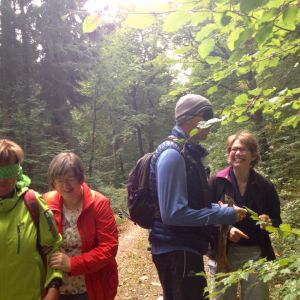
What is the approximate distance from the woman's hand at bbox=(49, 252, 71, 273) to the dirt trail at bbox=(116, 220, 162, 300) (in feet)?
12.3

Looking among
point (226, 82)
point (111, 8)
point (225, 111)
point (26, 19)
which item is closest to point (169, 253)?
point (225, 111)

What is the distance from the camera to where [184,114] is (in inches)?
97.7

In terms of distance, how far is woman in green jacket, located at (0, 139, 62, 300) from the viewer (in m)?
2.10

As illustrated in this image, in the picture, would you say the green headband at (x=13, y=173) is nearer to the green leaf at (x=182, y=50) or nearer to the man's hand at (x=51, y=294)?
the man's hand at (x=51, y=294)

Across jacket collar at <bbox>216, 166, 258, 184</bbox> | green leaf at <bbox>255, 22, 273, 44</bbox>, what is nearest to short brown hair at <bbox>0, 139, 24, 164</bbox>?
green leaf at <bbox>255, 22, 273, 44</bbox>

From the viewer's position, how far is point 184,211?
7.25 feet

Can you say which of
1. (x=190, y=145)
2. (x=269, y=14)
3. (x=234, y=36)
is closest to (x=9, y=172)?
(x=190, y=145)


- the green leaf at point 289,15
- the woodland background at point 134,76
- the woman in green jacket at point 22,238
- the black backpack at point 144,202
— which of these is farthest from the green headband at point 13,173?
the green leaf at point 289,15

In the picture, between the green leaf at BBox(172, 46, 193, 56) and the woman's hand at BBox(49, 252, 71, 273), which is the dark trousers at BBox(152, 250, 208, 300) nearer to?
the woman's hand at BBox(49, 252, 71, 273)

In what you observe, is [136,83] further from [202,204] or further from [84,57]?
[202,204]

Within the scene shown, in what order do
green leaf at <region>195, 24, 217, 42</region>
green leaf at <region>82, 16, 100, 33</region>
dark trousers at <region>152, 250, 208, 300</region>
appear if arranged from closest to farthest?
1. green leaf at <region>82, 16, 100, 33</region>
2. green leaf at <region>195, 24, 217, 42</region>
3. dark trousers at <region>152, 250, 208, 300</region>

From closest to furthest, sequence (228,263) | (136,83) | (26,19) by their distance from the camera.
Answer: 1. (228,263)
2. (26,19)
3. (136,83)

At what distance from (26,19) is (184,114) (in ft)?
47.3

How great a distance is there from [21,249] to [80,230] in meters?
0.47
